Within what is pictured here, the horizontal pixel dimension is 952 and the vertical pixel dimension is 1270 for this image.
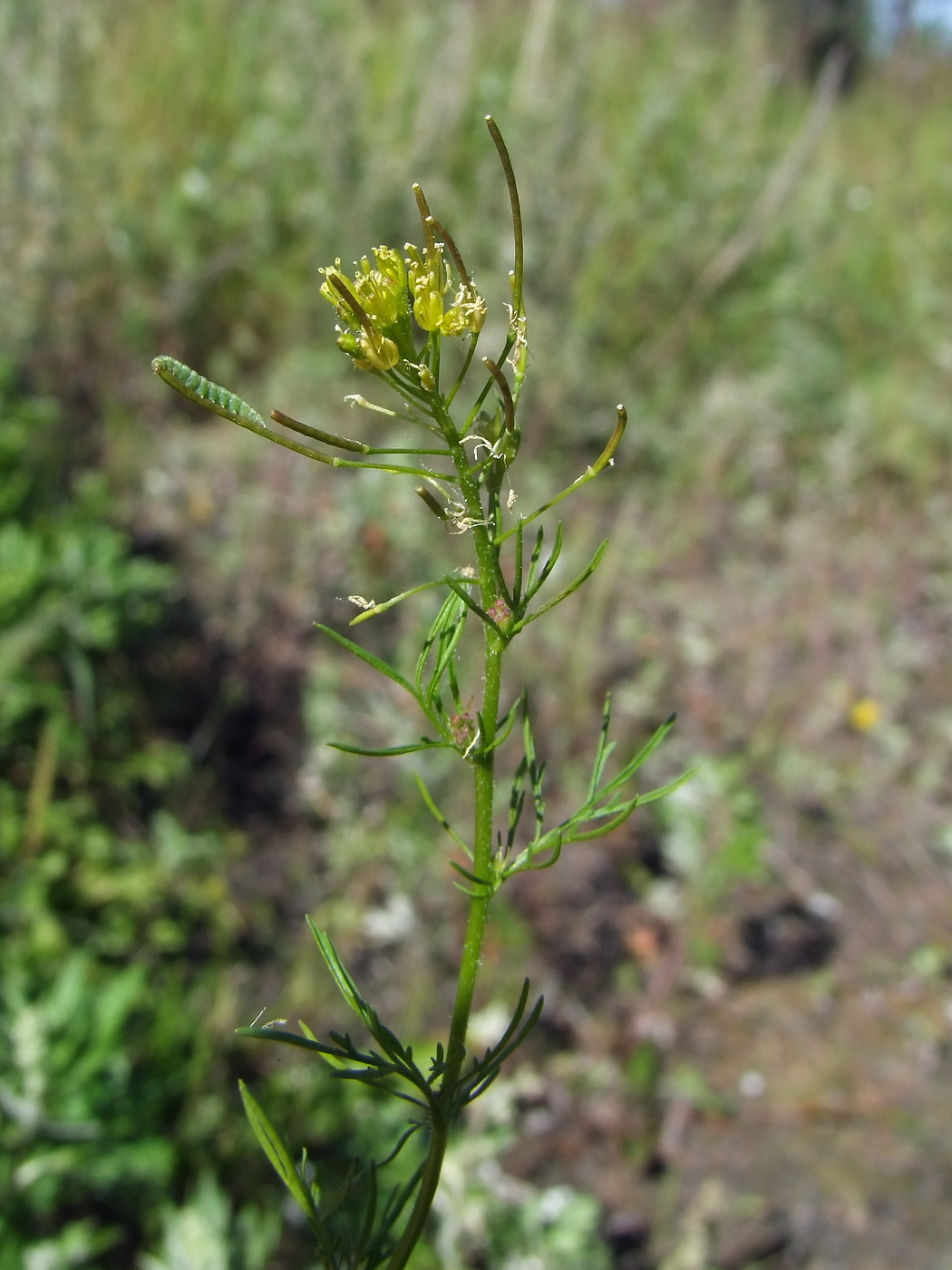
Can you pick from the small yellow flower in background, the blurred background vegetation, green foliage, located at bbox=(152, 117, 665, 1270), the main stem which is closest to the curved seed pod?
green foliage, located at bbox=(152, 117, 665, 1270)

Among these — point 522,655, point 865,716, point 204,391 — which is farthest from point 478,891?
point 865,716

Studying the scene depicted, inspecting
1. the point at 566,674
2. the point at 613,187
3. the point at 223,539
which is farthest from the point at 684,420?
the point at 223,539

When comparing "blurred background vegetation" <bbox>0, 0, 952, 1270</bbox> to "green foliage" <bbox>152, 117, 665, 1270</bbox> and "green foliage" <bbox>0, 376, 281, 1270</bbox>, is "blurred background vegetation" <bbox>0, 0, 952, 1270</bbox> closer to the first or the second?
"green foliage" <bbox>0, 376, 281, 1270</bbox>

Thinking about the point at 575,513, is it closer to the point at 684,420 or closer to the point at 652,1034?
the point at 684,420

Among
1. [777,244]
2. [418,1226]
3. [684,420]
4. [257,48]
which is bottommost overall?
[418,1226]

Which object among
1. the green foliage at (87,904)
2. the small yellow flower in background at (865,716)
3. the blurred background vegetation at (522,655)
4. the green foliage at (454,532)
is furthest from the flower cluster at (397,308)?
the small yellow flower in background at (865,716)

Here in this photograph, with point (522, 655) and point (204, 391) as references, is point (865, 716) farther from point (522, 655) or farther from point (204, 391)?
point (204, 391)
